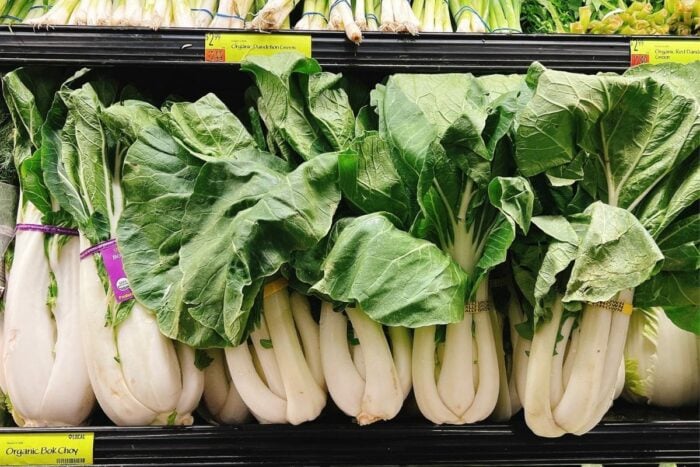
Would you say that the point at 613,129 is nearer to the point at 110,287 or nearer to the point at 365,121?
the point at 365,121

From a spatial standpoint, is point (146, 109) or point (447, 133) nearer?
point (447, 133)

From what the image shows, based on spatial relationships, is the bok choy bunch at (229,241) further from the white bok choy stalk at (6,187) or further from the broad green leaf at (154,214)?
the white bok choy stalk at (6,187)

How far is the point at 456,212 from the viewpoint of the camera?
95 cm

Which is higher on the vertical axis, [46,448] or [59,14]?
[59,14]

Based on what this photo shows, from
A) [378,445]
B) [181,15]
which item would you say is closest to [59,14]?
[181,15]

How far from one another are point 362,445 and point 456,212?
41 cm

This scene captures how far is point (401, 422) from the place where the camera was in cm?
101

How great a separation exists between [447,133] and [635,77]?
31 centimetres

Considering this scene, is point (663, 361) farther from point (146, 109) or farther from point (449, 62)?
point (146, 109)

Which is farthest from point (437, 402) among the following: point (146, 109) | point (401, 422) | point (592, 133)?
point (146, 109)

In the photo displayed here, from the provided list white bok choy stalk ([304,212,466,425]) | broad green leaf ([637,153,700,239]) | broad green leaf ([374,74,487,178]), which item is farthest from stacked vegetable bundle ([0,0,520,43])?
broad green leaf ([637,153,700,239])

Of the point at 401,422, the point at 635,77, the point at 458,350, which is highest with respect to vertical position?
the point at 635,77

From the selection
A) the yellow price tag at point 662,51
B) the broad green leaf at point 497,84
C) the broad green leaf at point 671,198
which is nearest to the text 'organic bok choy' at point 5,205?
the broad green leaf at point 497,84

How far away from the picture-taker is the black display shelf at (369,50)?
108cm
